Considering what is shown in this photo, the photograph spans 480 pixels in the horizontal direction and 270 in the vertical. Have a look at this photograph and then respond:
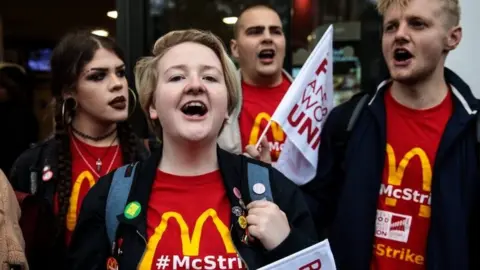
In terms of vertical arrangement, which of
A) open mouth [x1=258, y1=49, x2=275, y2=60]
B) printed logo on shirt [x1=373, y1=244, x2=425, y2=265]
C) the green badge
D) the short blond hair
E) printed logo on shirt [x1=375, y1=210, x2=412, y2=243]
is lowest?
printed logo on shirt [x1=373, y1=244, x2=425, y2=265]

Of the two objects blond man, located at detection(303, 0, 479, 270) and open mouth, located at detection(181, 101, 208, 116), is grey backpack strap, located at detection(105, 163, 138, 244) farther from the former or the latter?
blond man, located at detection(303, 0, 479, 270)

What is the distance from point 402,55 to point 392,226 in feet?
2.34

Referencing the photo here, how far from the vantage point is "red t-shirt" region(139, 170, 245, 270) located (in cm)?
208

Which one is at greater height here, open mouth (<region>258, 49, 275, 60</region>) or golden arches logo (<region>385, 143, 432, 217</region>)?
open mouth (<region>258, 49, 275, 60</region>)

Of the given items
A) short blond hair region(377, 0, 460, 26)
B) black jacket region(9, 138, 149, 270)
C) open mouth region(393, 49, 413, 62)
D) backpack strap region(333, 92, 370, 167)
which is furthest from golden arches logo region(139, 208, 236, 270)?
short blond hair region(377, 0, 460, 26)

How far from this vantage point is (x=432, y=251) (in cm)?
272

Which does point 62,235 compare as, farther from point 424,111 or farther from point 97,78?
point 424,111

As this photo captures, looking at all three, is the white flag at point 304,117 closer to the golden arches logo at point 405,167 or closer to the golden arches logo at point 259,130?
the golden arches logo at point 259,130

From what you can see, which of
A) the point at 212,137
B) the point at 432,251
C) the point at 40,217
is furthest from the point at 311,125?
the point at 40,217

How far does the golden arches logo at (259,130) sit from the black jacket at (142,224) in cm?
130

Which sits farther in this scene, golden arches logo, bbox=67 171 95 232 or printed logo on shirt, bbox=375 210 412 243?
golden arches logo, bbox=67 171 95 232

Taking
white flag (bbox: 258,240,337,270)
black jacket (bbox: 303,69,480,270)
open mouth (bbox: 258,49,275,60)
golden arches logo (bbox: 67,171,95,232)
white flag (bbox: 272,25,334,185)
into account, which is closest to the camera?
white flag (bbox: 258,240,337,270)

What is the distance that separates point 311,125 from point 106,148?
0.96m

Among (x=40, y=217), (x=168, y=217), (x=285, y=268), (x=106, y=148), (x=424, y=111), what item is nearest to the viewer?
(x=285, y=268)
